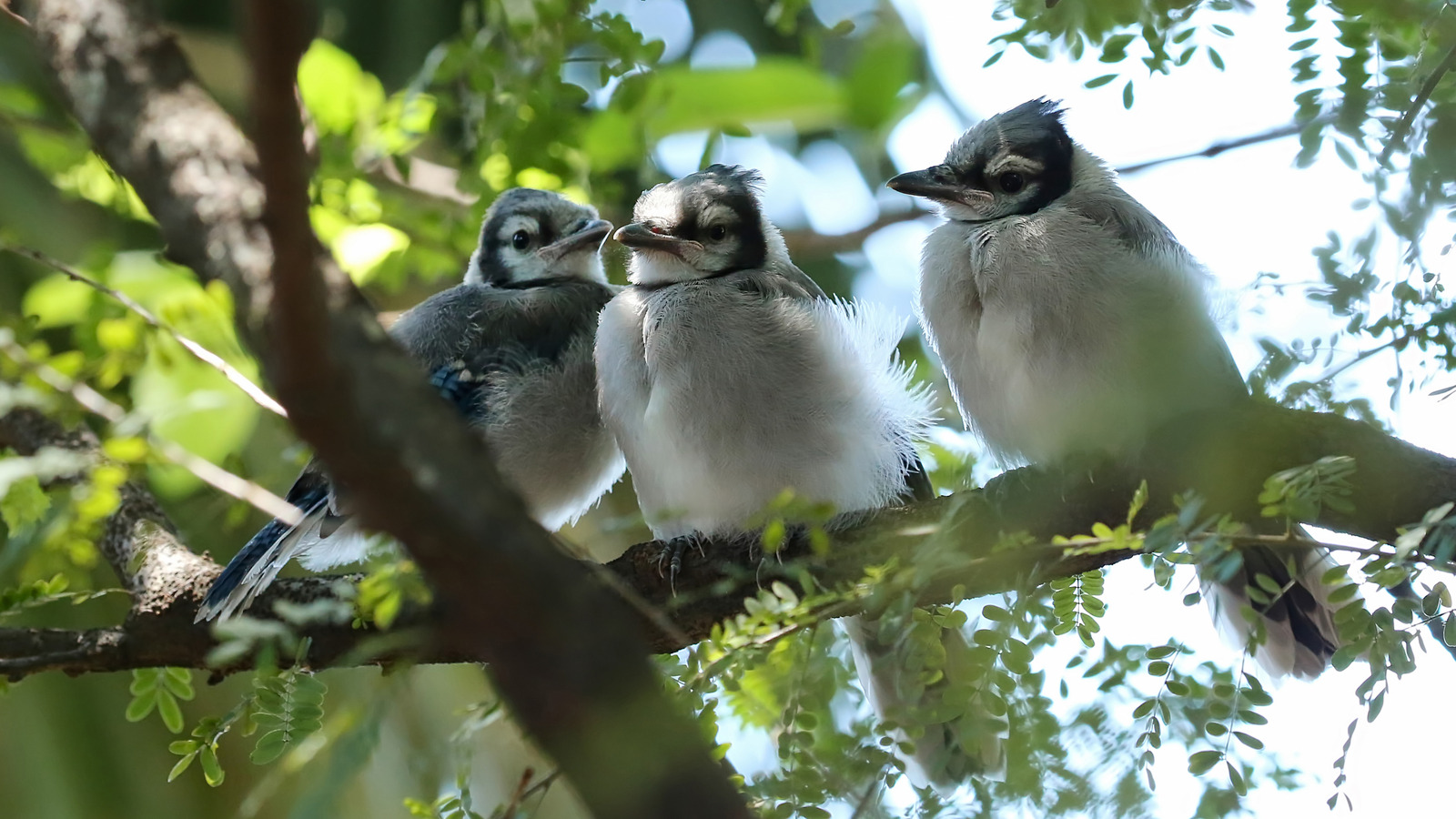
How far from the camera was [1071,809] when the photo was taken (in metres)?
1.43

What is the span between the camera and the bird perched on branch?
252 cm

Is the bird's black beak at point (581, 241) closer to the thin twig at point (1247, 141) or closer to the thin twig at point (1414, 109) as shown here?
the thin twig at point (1247, 141)

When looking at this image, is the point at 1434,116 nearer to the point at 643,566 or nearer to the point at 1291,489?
the point at 1291,489

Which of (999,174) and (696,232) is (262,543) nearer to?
(696,232)

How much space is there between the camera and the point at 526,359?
2.99m

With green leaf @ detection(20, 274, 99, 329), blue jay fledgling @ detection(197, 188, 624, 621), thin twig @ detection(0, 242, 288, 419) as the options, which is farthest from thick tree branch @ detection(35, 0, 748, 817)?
green leaf @ detection(20, 274, 99, 329)

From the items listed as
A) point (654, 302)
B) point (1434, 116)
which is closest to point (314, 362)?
point (1434, 116)

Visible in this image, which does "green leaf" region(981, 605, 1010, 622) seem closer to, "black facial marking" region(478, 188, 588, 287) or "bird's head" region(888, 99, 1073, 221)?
"bird's head" region(888, 99, 1073, 221)

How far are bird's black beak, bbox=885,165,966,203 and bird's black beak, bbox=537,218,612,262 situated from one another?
81 centimetres

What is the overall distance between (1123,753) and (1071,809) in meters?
0.17

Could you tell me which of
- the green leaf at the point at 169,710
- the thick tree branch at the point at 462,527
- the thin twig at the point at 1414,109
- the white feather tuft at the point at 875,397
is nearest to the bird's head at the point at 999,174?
the white feather tuft at the point at 875,397

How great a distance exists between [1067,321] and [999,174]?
0.50 meters

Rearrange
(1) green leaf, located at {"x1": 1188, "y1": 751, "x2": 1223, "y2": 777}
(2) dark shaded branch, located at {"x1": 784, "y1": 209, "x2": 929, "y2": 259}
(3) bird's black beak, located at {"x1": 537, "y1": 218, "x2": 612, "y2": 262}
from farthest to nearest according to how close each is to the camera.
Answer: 1. (2) dark shaded branch, located at {"x1": 784, "y1": 209, "x2": 929, "y2": 259}
2. (3) bird's black beak, located at {"x1": 537, "y1": 218, "x2": 612, "y2": 262}
3. (1) green leaf, located at {"x1": 1188, "y1": 751, "x2": 1223, "y2": 777}

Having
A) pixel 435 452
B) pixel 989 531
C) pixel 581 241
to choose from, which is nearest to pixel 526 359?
pixel 581 241
